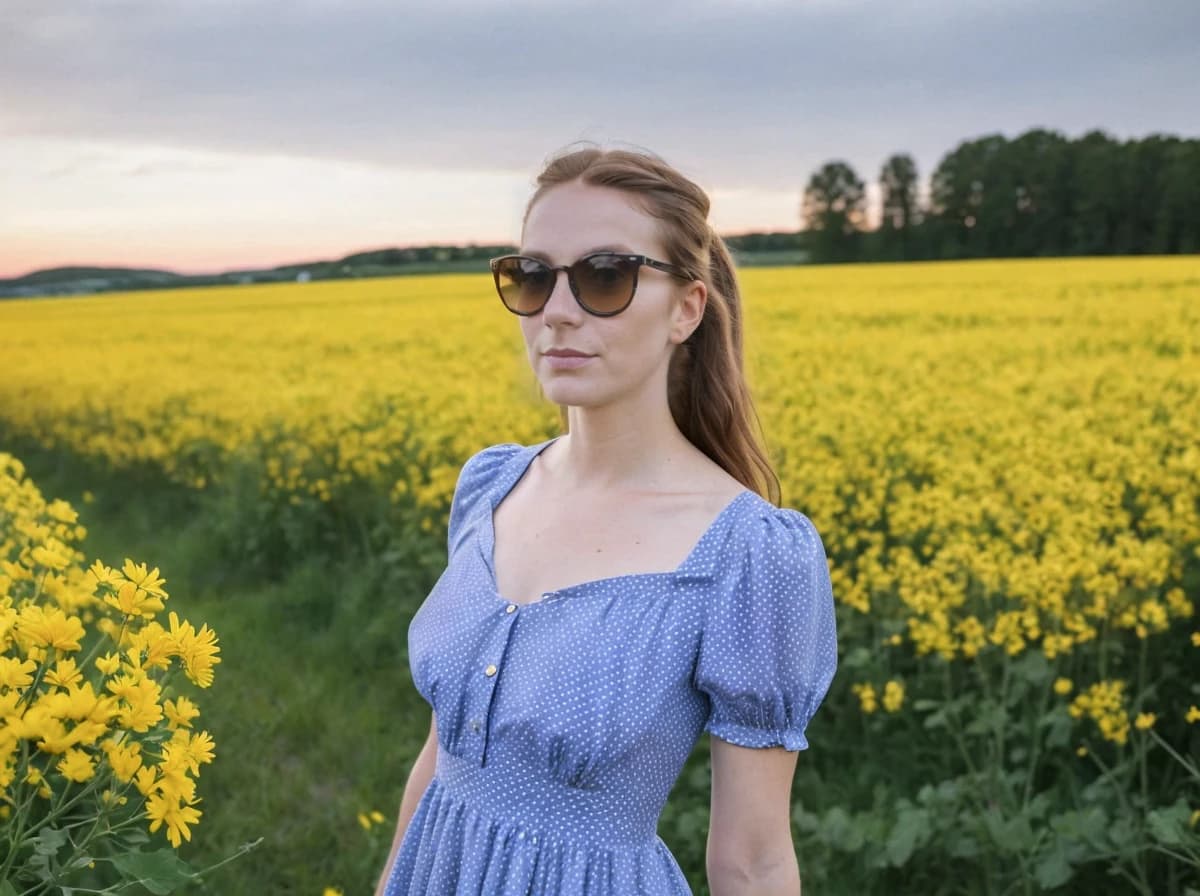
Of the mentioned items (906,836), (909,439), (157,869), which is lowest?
(906,836)

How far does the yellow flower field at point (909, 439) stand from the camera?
3.65 meters

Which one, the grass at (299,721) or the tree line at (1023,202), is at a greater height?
the tree line at (1023,202)

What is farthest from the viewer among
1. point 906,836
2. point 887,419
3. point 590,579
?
point 887,419

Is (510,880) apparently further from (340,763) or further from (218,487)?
(218,487)

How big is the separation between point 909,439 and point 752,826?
443 cm

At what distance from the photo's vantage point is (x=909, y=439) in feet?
18.7

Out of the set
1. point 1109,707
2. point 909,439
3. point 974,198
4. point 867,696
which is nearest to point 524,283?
point 867,696

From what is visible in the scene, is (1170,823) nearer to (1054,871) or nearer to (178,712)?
(1054,871)

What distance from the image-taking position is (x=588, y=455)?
173 centimetres

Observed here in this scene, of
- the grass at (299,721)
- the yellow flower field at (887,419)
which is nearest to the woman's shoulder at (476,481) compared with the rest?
the yellow flower field at (887,419)

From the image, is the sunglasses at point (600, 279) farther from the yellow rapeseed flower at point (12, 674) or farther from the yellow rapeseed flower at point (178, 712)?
the yellow rapeseed flower at point (12, 674)

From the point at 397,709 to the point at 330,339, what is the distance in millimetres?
9334

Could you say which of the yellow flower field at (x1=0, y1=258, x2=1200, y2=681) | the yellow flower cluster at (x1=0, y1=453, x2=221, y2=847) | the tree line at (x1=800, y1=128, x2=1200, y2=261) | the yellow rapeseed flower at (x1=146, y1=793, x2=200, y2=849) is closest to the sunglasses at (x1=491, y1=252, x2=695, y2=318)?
the yellow flower field at (x1=0, y1=258, x2=1200, y2=681)

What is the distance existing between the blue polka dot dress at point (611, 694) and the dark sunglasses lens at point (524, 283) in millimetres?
385
